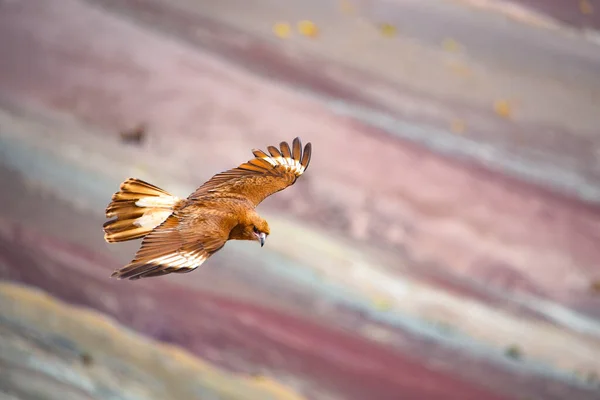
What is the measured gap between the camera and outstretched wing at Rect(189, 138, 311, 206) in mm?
1421

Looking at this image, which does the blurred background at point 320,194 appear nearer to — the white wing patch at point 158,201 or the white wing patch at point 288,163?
the white wing patch at point 288,163

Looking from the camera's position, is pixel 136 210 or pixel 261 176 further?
pixel 261 176

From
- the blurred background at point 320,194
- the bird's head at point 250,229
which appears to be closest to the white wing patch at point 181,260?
the bird's head at point 250,229

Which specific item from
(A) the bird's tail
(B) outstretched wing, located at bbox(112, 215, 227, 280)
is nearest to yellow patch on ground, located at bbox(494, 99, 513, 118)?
(A) the bird's tail

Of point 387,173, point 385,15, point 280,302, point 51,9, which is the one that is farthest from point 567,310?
point 51,9

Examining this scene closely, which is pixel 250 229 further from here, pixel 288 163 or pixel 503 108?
pixel 503 108

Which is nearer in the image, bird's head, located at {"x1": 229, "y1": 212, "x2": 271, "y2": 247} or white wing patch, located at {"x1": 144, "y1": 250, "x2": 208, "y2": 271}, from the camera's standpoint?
white wing patch, located at {"x1": 144, "y1": 250, "x2": 208, "y2": 271}

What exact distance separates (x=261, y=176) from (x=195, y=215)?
275 millimetres

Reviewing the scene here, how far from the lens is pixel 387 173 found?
2719 millimetres

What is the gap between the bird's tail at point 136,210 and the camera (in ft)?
4.33

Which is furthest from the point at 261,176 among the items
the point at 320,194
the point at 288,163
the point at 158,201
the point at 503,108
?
the point at 503,108

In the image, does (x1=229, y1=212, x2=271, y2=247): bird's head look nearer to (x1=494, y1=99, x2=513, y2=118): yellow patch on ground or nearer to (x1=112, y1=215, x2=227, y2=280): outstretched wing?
(x1=112, y1=215, x2=227, y2=280): outstretched wing

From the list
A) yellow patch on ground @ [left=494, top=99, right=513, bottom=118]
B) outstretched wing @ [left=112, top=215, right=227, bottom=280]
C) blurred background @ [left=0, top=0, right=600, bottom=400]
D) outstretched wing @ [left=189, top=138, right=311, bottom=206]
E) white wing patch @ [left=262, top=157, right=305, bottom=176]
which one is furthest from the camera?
yellow patch on ground @ [left=494, top=99, right=513, bottom=118]

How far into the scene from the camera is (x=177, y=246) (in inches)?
45.8
